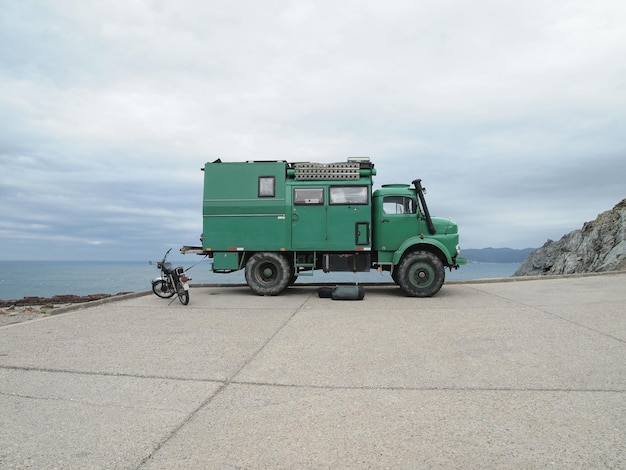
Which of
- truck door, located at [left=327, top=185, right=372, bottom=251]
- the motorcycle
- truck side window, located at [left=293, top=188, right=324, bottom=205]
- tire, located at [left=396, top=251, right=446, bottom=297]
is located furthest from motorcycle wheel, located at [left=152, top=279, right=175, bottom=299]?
tire, located at [left=396, top=251, right=446, bottom=297]

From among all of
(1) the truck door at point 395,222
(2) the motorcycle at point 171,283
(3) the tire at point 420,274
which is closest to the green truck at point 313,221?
(1) the truck door at point 395,222

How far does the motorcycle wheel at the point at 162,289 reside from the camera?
10.9m

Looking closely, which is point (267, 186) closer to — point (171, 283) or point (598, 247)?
point (171, 283)

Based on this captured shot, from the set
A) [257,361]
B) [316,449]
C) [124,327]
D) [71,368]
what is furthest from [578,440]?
[124,327]

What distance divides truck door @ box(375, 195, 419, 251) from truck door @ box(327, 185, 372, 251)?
1.36 ft

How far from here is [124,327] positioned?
7.22 meters

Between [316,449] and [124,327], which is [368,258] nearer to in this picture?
[124,327]

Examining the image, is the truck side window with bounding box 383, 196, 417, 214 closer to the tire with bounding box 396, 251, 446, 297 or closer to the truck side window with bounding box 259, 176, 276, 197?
the tire with bounding box 396, 251, 446, 297

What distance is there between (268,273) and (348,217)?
2.66 m

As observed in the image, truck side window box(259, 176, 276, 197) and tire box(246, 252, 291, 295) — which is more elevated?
truck side window box(259, 176, 276, 197)

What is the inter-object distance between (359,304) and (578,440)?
681cm

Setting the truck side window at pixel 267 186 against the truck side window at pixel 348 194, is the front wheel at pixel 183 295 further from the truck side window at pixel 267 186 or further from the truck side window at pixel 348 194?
the truck side window at pixel 348 194

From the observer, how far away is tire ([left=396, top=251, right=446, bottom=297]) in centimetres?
1073

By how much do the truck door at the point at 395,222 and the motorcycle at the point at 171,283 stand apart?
5046mm
